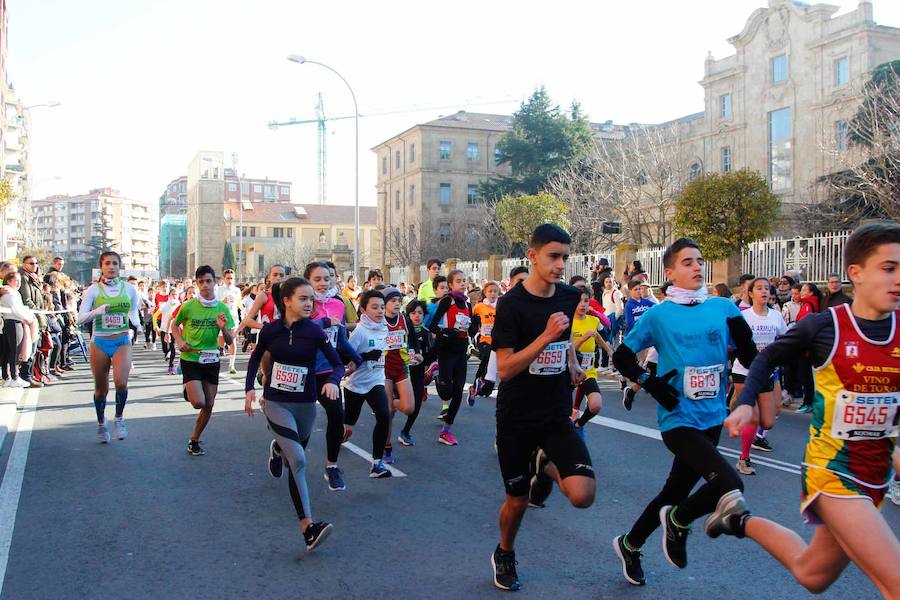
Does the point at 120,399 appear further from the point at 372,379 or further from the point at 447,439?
the point at 447,439

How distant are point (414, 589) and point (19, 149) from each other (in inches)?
3544

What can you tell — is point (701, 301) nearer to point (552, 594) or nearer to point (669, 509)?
point (669, 509)

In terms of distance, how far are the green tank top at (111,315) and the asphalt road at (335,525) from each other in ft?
4.22

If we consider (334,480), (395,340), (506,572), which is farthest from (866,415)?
(395,340)

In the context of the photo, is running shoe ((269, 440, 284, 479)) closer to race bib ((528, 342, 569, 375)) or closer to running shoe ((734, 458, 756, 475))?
race bib ((528, 342, 569, 375))

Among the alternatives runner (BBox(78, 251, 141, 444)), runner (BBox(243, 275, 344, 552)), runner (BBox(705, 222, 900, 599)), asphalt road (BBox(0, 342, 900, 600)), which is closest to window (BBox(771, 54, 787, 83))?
asphalt road (BBox(0, 342, 900, 600))

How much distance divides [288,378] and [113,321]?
441 centimetres

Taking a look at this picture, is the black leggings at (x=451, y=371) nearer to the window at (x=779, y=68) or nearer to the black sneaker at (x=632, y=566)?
the black sneaker at (x=632, y=566)

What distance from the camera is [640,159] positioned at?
3459 centimetres

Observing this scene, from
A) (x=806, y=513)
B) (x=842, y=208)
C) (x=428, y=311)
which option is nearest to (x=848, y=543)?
(x=806, y=513)

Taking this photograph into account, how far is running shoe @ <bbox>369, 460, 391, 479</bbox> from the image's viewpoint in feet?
25.3

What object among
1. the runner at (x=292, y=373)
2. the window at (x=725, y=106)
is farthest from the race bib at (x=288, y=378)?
the window at (x=725, y=106)

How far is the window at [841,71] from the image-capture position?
121 ft

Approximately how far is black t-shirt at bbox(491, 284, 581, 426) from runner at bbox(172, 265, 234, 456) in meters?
4.93
